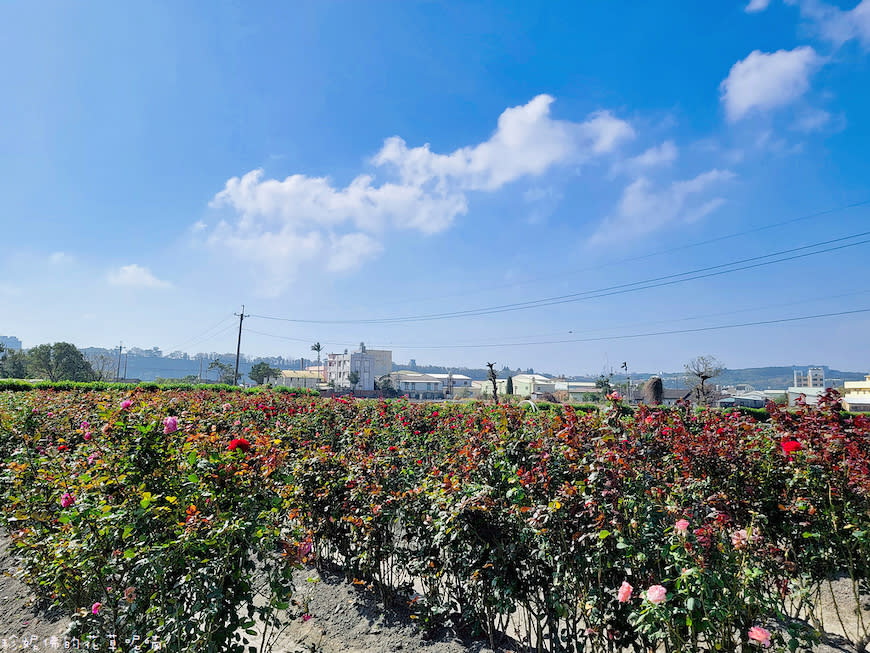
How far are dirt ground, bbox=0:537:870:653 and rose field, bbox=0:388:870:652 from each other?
0.10 m

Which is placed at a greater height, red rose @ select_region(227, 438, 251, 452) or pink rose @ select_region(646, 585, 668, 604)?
red rose @ select_region(227, 438, 251, 452)

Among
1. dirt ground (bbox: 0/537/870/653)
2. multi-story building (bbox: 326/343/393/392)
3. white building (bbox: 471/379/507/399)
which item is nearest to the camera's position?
dirt ground (bbox: 0/537/870/653)

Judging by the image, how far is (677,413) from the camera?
4539mm

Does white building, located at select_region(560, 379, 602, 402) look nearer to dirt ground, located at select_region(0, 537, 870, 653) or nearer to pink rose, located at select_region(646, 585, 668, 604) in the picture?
dirt ground, located at select_region(0, 537, 870, 653)

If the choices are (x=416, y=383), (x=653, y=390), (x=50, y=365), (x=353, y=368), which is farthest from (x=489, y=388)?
(x=416, y=383)

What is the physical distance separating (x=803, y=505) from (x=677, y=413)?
1820 mm

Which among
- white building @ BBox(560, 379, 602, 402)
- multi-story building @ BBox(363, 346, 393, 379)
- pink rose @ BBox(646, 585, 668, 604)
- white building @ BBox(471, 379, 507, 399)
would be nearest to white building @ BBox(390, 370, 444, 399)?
multi-story building @ BBox(363, 346, 393, 379)

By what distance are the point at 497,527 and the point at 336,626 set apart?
1.53 m

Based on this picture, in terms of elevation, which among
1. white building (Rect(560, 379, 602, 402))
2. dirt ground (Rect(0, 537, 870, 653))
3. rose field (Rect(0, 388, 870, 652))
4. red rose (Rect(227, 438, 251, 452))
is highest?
red rose (Rect(227, 438, 251, 452))

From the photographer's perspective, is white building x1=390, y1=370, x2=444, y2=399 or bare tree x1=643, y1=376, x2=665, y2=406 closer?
bare tree x1=643, y1=376, x2=665, y2=406

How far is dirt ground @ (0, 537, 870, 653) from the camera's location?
2859 millimetres

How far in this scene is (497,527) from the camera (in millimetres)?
2564

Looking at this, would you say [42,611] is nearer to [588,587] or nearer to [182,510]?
[182,510]

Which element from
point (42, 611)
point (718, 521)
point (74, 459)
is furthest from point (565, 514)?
point (42, 611)
